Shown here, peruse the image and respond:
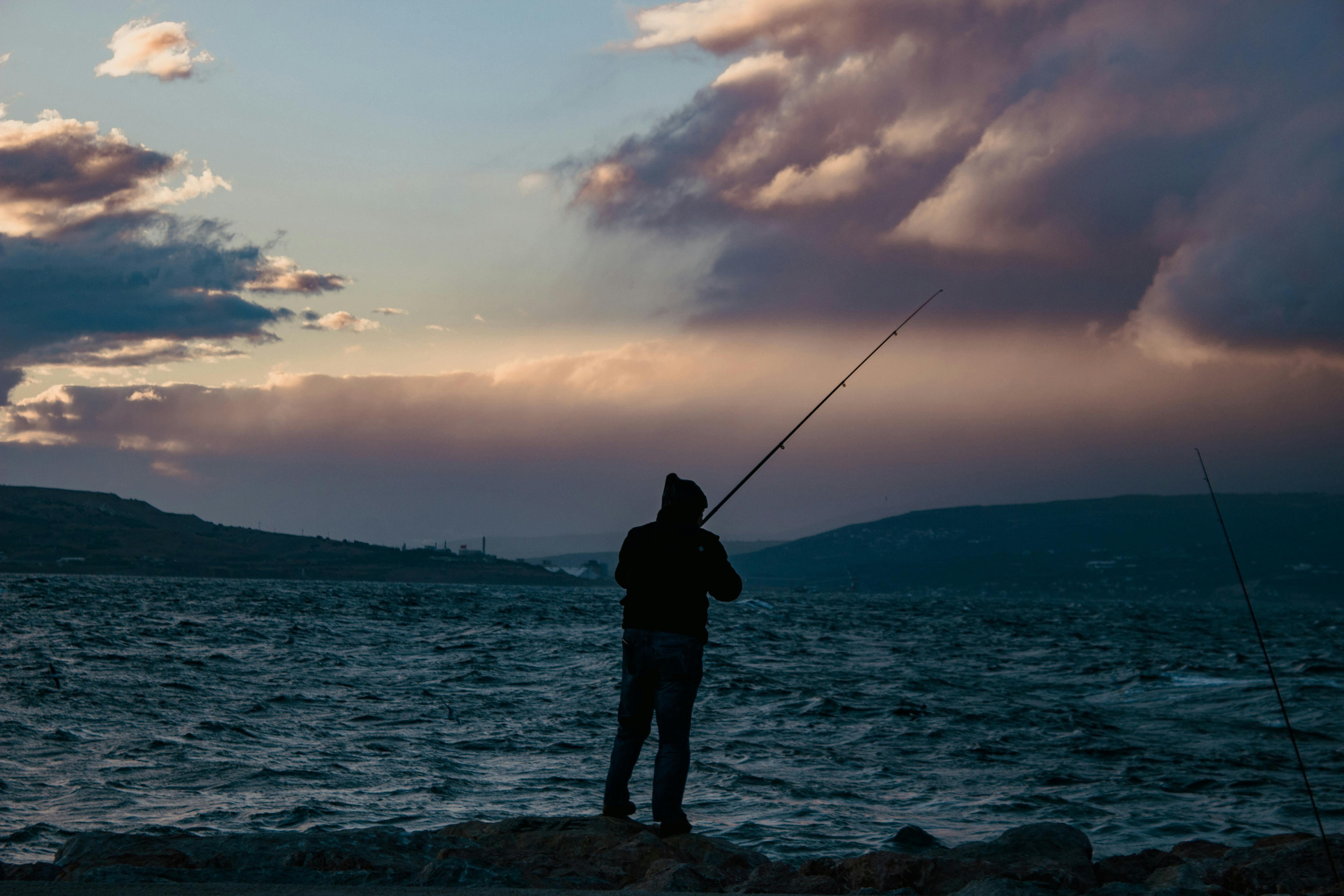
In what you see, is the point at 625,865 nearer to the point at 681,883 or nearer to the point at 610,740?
the point at 681,883

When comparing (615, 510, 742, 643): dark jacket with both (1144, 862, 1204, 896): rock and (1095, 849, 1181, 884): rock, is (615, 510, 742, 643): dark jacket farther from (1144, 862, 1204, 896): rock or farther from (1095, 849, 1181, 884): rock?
(1095, 849, 1181, 884): rock

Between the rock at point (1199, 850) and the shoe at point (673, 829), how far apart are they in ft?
12.0

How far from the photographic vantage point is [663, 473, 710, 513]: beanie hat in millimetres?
6629

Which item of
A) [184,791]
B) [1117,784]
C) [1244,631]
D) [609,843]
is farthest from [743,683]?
[1244,631]

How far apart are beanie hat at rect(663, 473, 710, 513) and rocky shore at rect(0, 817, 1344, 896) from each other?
206cm

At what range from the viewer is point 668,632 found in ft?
21.0

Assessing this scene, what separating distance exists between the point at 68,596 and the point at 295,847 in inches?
2808

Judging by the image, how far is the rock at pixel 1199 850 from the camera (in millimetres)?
7391

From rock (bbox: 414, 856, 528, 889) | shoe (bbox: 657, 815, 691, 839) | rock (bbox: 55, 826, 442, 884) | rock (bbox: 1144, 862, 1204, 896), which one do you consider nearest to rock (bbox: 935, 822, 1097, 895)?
rock (bbox: 1144, 862, 1204, 896)

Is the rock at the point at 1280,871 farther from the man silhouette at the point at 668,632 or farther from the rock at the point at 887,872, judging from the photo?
the man silhouette at the point at 668,632

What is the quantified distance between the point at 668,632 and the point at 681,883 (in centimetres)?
163

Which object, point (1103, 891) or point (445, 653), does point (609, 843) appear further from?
point (445, 653)

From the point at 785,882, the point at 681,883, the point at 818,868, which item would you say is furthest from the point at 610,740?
the point at 681,883

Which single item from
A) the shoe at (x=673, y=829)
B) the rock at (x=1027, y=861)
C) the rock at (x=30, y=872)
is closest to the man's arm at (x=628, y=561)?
the shoe at (x=673, y=829)
